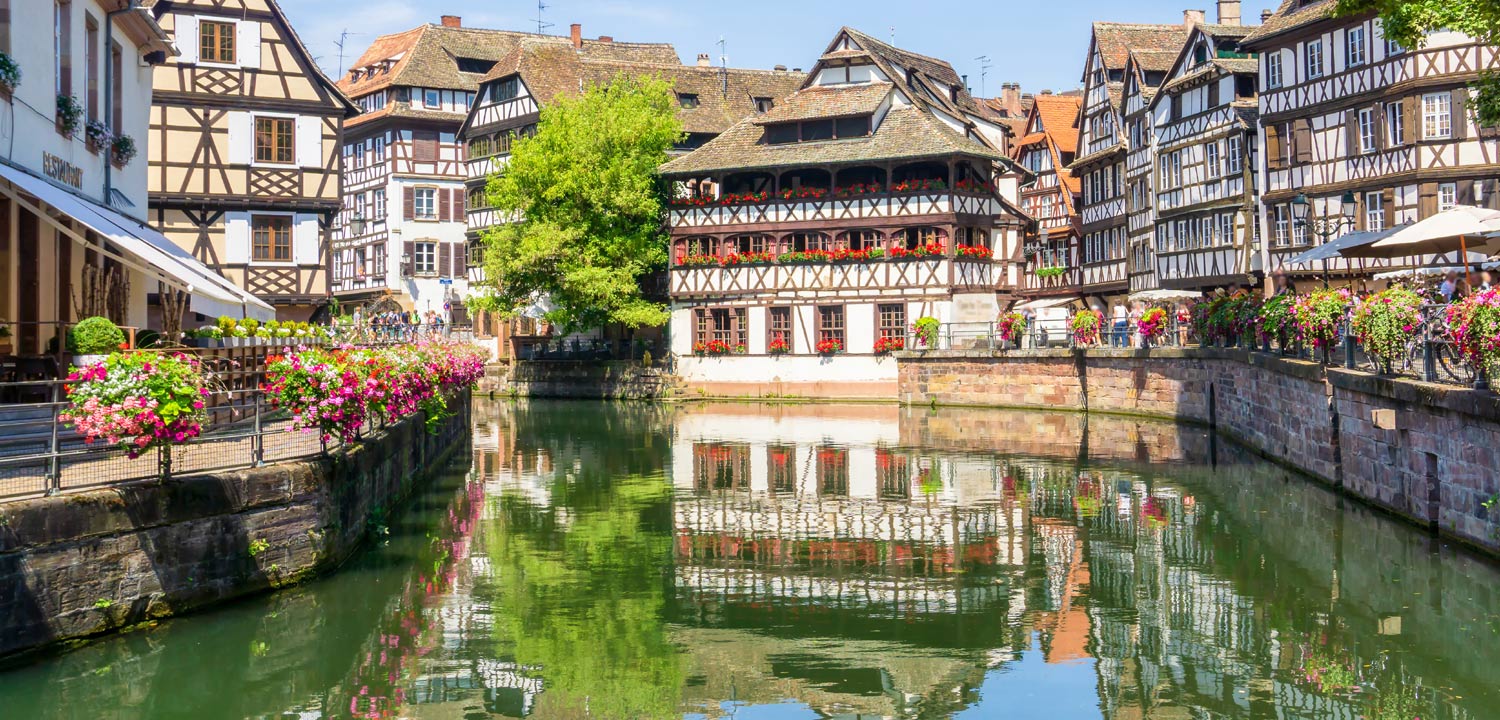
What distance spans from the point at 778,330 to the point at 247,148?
20548mm

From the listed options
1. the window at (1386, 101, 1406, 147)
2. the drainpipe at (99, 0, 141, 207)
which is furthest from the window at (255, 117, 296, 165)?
the window at (1386, 101, 1406, 147)

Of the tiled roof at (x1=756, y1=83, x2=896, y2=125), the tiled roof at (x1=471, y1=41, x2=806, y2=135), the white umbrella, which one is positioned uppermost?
the tiled roof at (x1=471, y1=41, x2=806, y2=135)

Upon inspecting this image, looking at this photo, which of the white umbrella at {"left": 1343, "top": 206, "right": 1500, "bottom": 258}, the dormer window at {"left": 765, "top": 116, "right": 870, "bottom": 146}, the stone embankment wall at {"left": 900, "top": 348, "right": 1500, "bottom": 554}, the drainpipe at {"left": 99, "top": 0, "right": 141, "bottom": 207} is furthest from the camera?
the dormer window at {"left": 765, "top": 116, "right": 870, "bottom": 146}

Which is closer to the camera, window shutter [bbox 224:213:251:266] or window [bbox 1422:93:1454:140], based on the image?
window [bbox 1422:93:1454:140]

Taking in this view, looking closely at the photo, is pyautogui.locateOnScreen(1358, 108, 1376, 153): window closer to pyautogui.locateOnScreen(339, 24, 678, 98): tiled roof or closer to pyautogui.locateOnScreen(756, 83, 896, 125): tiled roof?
pyautogui.locateOnScreen(756, 83, 896, 125): tiled roof

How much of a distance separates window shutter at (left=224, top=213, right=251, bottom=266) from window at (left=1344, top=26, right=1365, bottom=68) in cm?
2914

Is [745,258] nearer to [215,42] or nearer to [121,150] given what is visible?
[215,42]

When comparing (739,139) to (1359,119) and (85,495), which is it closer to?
(1359,119)

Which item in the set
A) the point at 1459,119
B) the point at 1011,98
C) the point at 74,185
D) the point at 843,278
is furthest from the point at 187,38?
the point at 1011,98

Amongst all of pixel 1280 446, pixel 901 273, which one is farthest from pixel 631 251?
pixel 1280 446

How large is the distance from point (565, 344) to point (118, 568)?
150 ft

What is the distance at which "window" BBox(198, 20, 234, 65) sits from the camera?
37312 millimetres

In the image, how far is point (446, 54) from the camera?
68688 mm

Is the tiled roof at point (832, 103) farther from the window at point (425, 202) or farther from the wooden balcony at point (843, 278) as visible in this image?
the window at point (425, 202)
